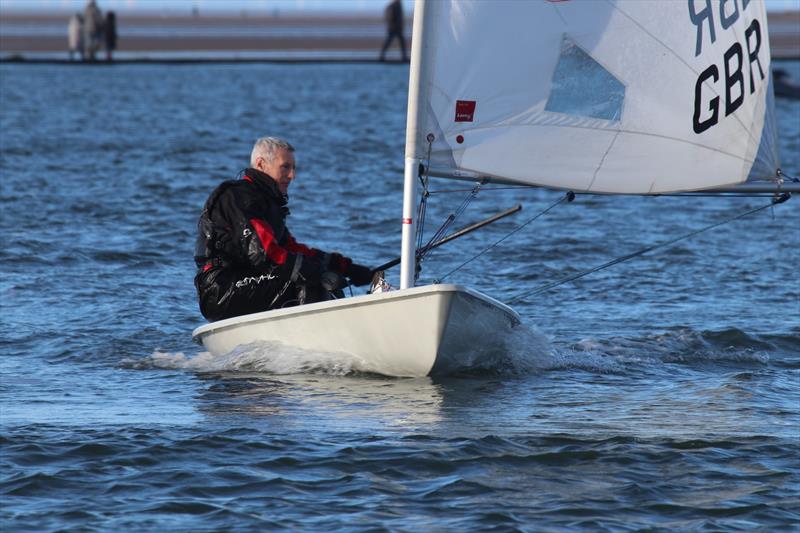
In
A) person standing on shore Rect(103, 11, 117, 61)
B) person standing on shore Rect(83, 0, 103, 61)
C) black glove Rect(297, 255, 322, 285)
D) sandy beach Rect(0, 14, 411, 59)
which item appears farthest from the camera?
sandy beach Rect(0, 14, 411, 59)

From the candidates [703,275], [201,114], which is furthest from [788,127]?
[703,275]

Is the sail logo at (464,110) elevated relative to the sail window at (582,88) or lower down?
lower down

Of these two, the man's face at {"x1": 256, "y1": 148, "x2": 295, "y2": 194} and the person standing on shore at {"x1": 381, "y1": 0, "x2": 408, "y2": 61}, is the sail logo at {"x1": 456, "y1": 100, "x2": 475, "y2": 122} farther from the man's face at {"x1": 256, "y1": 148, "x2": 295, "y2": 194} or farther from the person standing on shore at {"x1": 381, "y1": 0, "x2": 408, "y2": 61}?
the person standing on shore at {"x1": 381, "y1": 0, "x2": 408, "y2": 61}

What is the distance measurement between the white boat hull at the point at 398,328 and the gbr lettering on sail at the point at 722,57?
5.40 ft

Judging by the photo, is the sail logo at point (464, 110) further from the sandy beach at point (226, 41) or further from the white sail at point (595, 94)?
the sandy beach at point (226, 41)

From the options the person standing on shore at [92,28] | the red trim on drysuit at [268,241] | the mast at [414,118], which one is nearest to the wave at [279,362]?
the red trim on drysuit at [268,241]

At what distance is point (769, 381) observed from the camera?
809cm

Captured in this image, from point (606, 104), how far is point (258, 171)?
1.99 metres

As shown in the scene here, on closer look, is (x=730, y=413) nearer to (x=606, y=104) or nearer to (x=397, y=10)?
(x=606, y=104)

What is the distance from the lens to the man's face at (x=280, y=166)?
311 inches

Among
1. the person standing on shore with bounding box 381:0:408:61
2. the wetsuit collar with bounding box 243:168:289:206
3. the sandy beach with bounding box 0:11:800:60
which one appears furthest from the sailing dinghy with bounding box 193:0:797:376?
the sandy beach with bounding box 0:11:800:60

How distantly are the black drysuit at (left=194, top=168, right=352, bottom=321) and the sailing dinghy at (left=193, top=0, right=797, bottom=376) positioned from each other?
0.21 metres

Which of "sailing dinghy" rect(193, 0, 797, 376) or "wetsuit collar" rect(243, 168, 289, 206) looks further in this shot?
"wetsuit collar" rect(243, 168, 289, 206)

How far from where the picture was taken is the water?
5699mm
